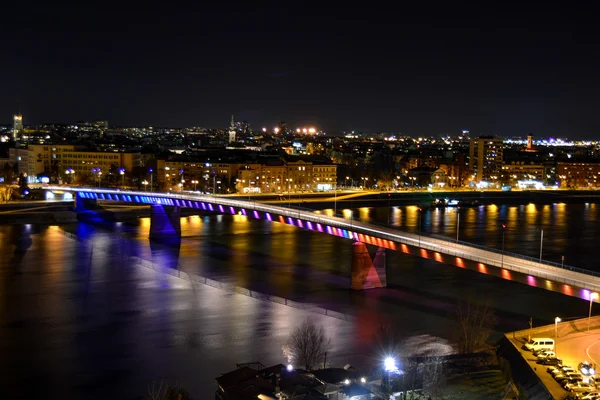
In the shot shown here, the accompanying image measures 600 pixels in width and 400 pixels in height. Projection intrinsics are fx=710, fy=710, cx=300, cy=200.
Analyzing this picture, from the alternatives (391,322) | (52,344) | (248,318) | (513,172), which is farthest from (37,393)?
(513,172)

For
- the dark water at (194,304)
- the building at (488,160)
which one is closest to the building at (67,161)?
the dark water at (194,304)

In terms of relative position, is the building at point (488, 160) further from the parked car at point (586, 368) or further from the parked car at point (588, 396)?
the parked car at point (588, 396)

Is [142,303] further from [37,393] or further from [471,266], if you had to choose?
[471,266]

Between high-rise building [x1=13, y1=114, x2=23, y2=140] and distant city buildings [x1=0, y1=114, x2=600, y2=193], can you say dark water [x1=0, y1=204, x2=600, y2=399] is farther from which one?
high-rise building [x1=13, y1=114, x2=23, y2=140]

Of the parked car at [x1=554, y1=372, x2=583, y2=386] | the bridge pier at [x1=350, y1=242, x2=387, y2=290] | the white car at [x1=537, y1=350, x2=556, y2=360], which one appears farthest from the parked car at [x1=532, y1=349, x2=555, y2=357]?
the bridge pier at [x1=350, y1=242, x2=387, y2=290]

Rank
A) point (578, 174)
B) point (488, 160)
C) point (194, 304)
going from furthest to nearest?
point (488, 160) < point (578, 174) < point (194, 304)

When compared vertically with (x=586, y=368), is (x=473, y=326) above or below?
below

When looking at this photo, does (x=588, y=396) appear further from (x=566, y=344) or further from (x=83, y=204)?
(x=83, y=204)

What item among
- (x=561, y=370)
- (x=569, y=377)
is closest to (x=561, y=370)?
(x=561, y=370)
